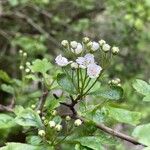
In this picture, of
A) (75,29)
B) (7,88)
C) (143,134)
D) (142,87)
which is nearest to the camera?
(143,134)

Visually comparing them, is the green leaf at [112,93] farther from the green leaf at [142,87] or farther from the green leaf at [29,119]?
the green leaf at [29,119]

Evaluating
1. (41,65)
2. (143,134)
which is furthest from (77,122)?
(41,65)

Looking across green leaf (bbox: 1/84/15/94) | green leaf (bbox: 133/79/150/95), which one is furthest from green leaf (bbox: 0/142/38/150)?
green leaf (bbox: 1/84/15/94)

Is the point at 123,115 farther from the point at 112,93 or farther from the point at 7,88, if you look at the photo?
the point at 7,88

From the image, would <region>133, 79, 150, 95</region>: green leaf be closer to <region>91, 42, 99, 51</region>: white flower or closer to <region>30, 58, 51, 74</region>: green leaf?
<region>91, 42, 99, 51</region>: white flower

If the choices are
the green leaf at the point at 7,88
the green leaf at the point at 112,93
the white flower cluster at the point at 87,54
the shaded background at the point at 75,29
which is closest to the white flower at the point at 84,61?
the white flower cluster at the point at 87,54

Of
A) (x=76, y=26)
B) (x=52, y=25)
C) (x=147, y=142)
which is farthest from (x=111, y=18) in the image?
(x=147, y=142)
